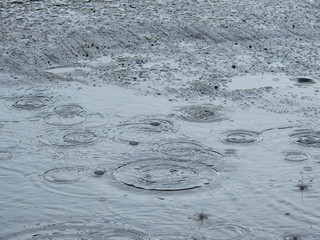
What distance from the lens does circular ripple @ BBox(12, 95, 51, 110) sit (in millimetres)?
→ 6035

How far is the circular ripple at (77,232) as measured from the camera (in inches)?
154

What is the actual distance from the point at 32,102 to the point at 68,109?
403 millimetres

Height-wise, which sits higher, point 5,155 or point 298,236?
point 5,155

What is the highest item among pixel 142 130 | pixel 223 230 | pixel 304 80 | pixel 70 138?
pixel 304 80

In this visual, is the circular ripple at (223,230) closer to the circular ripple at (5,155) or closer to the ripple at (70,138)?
the ripple at (70,138)

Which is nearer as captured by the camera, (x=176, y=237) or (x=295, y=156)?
(x=176, y=237)

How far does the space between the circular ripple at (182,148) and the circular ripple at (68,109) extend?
1.07m

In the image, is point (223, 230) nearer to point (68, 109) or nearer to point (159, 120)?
point (159, 120)

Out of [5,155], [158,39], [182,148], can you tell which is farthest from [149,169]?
[158,39]

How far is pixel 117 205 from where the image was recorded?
4.31 metres

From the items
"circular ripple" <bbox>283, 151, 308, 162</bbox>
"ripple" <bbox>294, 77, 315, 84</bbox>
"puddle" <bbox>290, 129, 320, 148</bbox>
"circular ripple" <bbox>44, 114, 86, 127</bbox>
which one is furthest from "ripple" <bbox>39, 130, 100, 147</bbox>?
"ripple" <bbox>294, 77, 315, 84</bbox>

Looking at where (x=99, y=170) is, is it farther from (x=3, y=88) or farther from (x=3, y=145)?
(x=3, y=88)

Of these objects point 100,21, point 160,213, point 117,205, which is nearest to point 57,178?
point 117,205

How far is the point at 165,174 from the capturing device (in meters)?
4.78
